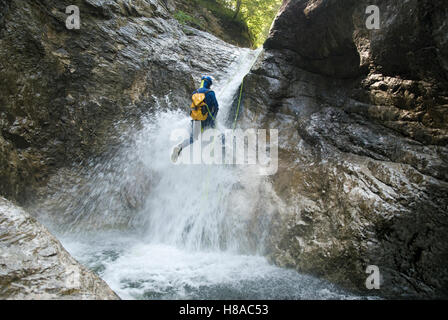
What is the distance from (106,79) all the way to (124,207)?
378 cm

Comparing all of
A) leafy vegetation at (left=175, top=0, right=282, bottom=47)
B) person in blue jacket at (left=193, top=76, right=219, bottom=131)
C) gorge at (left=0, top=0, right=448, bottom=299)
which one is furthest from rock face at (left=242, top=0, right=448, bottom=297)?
leafy vegetation at (left=175, top=0, right=282, bottom=47)

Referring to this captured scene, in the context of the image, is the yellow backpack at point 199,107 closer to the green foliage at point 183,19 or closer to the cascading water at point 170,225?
the cascading water at point 170,225

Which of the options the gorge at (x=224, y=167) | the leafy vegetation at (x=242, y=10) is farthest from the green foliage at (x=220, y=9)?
the gorge at (x=224, y=167)

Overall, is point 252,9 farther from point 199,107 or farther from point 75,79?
point 75,79

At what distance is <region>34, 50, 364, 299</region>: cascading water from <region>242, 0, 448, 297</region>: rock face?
1.97ft

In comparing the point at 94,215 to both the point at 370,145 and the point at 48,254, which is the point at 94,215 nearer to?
the point at 48,254

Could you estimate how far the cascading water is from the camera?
4.37 metres

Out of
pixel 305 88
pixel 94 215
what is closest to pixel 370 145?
pixel 305 88

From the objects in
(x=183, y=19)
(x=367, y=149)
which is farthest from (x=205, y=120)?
(x=183, y=19)

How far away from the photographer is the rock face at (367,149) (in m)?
3.95

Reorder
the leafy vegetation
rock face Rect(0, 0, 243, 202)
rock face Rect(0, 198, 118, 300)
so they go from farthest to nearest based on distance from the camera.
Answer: the leafy vegetation → rock face Rect(0, 0, 243, 202) → rock face Rect(0, 198, 118, 300)

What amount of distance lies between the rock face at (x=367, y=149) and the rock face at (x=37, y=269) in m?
3.49

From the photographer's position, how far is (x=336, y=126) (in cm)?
583

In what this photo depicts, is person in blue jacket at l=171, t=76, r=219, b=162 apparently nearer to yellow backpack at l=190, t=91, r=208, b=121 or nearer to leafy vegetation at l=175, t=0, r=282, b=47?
yellow backpack at l=190, t=91, r=208, b=121
